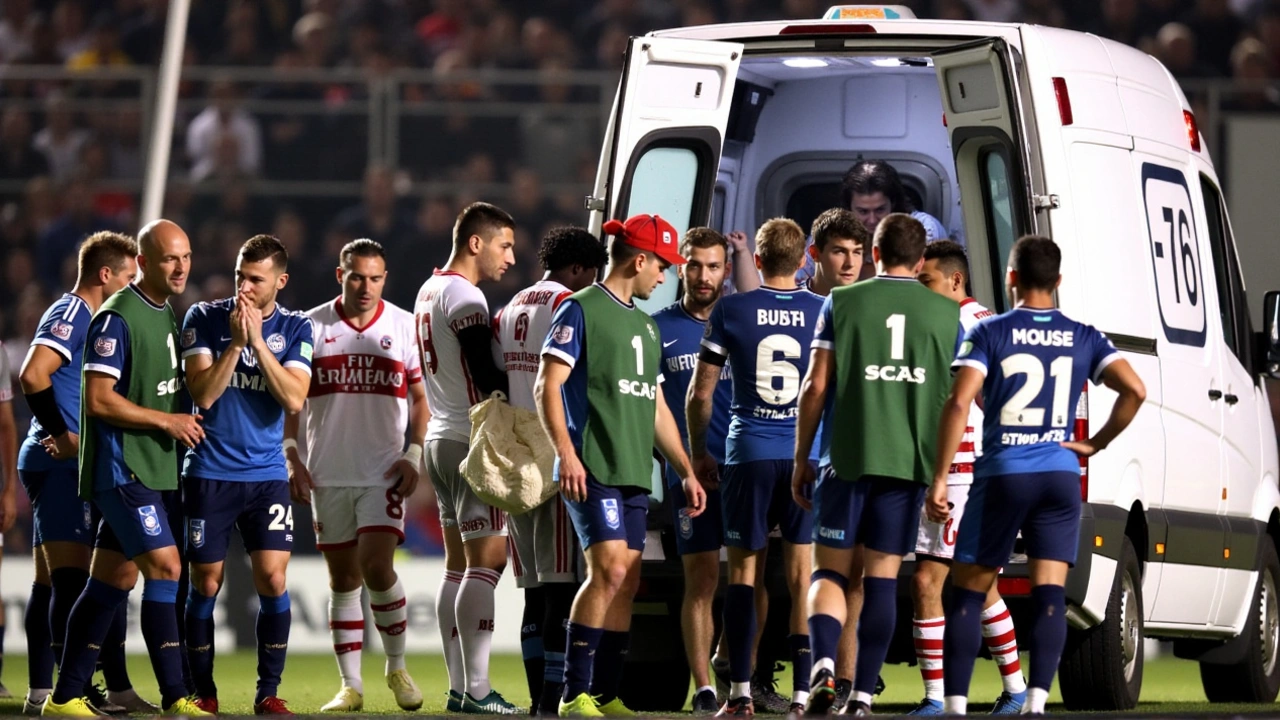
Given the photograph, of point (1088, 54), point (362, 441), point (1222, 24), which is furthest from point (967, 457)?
point (1222, 24)

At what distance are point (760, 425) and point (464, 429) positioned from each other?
1.40 m

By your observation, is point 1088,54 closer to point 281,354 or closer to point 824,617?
point 824,617

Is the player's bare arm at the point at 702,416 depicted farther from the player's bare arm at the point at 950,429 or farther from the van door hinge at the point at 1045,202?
the van door hinge at the point at 1045,202

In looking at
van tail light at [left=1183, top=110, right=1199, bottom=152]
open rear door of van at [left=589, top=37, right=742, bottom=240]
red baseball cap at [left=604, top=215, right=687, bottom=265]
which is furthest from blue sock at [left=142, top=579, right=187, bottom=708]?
van tail light at [left=1183, top=110, right=1199, bottom=152]

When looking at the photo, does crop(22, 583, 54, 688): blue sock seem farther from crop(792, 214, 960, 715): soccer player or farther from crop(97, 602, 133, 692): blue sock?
crop(792, 214, 960, 715): soccer player

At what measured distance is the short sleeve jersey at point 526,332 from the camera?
8.30 metres

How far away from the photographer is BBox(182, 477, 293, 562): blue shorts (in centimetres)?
830

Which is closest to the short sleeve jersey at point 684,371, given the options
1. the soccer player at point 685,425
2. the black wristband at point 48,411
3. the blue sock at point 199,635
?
the soccer player at point 685,425

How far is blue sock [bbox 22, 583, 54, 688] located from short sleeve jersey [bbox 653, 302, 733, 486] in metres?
2.84

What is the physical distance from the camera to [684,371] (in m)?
8.54

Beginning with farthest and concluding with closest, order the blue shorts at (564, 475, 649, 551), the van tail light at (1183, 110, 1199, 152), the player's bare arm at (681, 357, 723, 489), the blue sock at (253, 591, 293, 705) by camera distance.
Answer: the van tail light at (1183, 110, 1199, 152) < the blue sock at (253, 591, 293, 705) < the player's bare arm at (681, 357, 723, 489) < the blue shorts at (564, 475, 649, 551)

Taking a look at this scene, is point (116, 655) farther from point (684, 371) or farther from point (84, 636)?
point (684, 371)

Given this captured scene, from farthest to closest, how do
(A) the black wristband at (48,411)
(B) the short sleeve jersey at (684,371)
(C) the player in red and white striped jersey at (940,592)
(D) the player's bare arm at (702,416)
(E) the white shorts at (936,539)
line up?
(A) the black wristband at (48,411), (B) the short sleeve jersey at (684,371), (D) the player's bare arm at (702,416), (E) the white shorts at (936,539), (C) the player in red and white striped jersey at (940,592)

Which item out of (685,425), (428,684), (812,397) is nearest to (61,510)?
(685,425)
